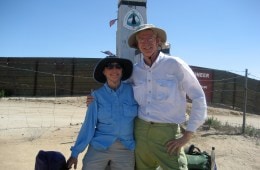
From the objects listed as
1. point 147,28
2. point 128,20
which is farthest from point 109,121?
point 128,20

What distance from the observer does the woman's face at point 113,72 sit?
3346 mm

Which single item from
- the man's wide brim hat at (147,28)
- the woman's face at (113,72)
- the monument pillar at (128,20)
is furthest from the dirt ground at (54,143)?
the man's wide brim hat at (147,28)

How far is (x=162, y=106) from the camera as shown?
10.3 feet

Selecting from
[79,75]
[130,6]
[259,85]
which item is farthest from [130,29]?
[259,85]

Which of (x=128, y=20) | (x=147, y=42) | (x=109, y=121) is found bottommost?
(x=109, y=121)

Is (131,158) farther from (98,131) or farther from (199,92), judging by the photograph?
(199,92)

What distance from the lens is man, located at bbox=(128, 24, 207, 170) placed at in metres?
3.07

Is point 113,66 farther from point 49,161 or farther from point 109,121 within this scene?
point 49,161

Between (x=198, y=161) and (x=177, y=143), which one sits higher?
(x=177, y=143)

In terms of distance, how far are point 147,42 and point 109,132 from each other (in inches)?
31.8

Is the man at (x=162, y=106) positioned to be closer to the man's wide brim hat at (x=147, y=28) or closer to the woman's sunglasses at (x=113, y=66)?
the man's wide brim hat at (x=147, y=28)

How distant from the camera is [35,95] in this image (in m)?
20.5

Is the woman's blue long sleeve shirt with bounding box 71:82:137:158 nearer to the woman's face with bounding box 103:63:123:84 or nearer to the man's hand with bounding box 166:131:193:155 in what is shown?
the woman's face with bounding box 103:63:123:84

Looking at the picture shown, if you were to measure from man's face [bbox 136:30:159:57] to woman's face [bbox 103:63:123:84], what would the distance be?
0.93 feet
